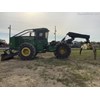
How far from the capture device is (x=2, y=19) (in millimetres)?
6383

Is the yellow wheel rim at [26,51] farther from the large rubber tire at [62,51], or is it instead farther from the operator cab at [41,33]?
the large rubber tire at [62,51]

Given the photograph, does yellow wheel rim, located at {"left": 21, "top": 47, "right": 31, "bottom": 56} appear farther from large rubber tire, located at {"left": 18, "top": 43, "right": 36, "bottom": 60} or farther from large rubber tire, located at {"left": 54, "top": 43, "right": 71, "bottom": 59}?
large rubber tire, located at {"left": 54, "top": 43, "right": 71, "bottom": 59}

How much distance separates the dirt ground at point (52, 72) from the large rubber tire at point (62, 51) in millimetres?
167

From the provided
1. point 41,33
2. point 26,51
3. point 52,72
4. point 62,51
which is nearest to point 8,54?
point 26,51

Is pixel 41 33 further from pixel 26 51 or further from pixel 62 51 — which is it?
pixel 62 51

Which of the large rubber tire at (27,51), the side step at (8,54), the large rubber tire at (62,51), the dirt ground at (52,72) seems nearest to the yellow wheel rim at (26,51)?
the large rubber tire at (27,51)

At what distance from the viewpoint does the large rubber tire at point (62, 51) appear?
7488mm

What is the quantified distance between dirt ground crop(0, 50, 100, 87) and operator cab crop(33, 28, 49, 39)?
2.10ft

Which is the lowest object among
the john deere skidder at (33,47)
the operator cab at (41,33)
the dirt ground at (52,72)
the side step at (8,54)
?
the dirt ground at (52,72)

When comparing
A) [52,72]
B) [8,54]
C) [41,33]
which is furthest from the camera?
[8,54]

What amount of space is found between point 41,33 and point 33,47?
1.76ft

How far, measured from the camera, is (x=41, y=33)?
7438 mm

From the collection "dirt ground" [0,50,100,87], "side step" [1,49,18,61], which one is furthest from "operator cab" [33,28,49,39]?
"side step" [1,49,18,61]
